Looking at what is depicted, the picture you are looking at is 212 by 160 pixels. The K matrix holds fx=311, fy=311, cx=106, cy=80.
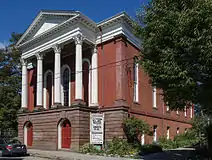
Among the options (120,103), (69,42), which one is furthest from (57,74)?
(120,103)

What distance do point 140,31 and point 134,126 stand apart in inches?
465

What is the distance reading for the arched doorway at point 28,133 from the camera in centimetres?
3347

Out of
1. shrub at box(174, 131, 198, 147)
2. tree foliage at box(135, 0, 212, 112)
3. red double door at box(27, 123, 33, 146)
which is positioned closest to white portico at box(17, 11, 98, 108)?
red double door at box(27, 123, 33, 146)

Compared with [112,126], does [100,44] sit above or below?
above

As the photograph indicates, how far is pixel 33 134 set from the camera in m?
32.2

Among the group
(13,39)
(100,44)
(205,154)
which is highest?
(13,39)

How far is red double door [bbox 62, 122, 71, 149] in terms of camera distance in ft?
93.1

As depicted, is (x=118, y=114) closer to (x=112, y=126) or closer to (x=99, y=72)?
(x=112, y=126)

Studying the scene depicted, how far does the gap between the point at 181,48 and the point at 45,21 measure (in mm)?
21711

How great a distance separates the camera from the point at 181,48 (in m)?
13.9

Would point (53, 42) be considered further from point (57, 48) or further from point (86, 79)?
point (86, 79)

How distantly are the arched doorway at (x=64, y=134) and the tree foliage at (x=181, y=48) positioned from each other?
14.8m

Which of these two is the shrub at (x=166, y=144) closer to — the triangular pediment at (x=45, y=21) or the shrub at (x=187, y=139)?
the shrub at (x=187, y=139)

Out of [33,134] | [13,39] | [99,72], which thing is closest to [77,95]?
[99,72]
